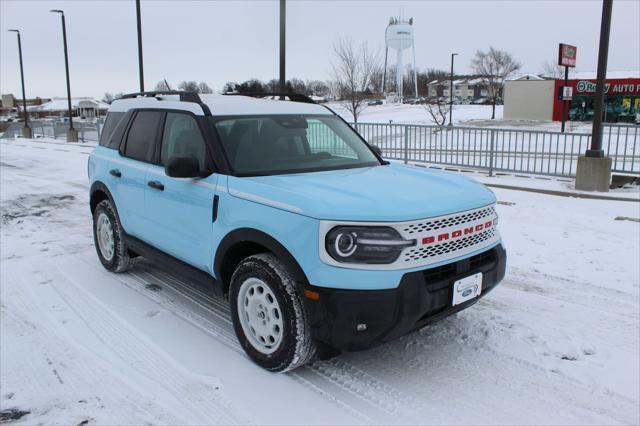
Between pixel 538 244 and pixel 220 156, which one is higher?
pixel 220 156

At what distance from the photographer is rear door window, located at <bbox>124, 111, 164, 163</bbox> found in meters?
4.98

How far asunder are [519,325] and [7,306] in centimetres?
455

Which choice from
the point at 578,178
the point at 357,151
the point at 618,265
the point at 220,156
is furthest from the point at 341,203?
the point at 578,178

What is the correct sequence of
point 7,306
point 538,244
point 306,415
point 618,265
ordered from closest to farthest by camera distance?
point 306,415 < point 7,306 < point 618,265 < point 538,244

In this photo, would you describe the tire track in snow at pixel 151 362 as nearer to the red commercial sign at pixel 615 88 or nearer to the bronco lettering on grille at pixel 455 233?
the bronco lettering on grille at pixel 455 233

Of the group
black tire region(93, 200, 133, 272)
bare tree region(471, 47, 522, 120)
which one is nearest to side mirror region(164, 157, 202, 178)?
black tire region(93, 200, 133, 272)

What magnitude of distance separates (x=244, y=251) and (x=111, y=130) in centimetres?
286

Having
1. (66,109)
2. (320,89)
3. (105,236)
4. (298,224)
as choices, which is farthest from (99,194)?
(66,109)

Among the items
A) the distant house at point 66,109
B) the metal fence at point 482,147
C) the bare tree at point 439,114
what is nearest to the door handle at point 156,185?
the metal fence at point 482,147

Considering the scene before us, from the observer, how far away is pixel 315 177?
4.00 metres

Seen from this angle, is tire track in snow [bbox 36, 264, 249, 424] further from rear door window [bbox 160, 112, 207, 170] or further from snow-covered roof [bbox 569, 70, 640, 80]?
snow-covered roof [bbox 569, 70, 640, 80]

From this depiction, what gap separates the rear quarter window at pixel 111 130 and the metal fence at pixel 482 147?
8563 mm

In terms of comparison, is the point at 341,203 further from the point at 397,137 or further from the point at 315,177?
the point at 397,137

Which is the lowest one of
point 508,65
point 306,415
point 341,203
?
point 306,415
